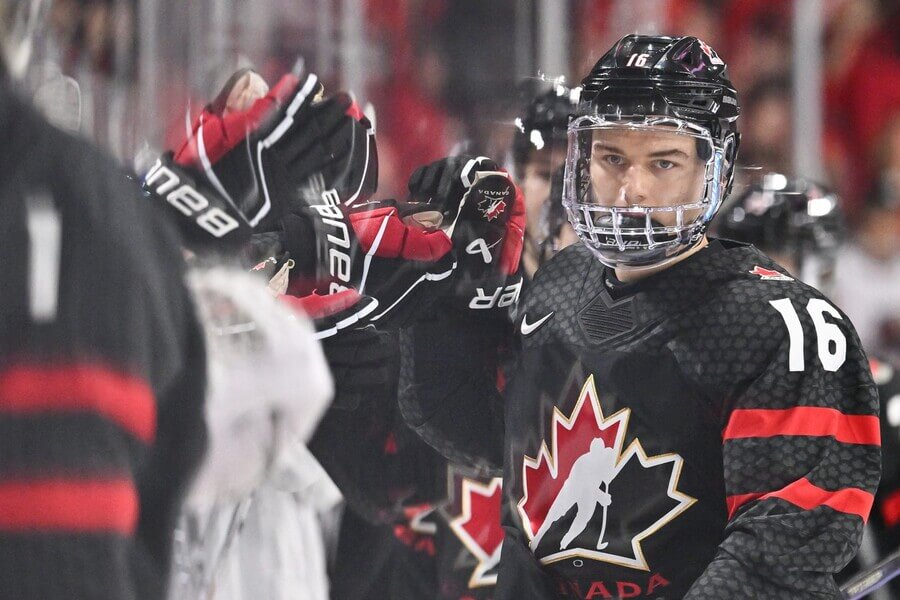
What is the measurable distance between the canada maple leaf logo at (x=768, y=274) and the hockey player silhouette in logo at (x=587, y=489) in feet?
0.90

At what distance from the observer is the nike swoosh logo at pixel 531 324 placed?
178cm

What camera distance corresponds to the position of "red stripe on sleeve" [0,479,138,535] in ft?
2.46

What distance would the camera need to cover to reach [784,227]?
2.87 m

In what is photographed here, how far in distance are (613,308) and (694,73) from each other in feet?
1.00

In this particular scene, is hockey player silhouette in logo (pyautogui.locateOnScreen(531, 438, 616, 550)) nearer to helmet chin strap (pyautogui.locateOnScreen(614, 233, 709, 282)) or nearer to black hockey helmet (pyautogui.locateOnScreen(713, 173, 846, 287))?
helmet chin strap (pyautogui.locateOnScreen(614, 233, 709, 282))

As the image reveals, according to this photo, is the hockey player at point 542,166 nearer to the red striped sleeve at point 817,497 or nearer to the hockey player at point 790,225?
the red striped sleeve at point 817,497

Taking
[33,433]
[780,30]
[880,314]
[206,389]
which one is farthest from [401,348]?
[880,314]

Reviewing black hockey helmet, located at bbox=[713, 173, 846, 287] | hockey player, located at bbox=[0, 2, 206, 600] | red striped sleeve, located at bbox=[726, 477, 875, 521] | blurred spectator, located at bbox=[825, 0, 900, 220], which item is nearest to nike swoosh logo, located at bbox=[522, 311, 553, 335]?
red striped sleeve, located at bbox=[726, 477, 875, 521]

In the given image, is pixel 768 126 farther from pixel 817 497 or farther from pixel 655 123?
pixel 817 497

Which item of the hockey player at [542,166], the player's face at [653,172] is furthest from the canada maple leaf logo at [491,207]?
the player's face at [653,172]

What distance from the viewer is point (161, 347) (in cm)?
82

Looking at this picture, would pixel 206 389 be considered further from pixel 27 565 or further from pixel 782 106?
pixel 782 106

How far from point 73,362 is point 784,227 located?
2.29m

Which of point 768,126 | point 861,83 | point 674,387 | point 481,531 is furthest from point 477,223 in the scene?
point 861,83
